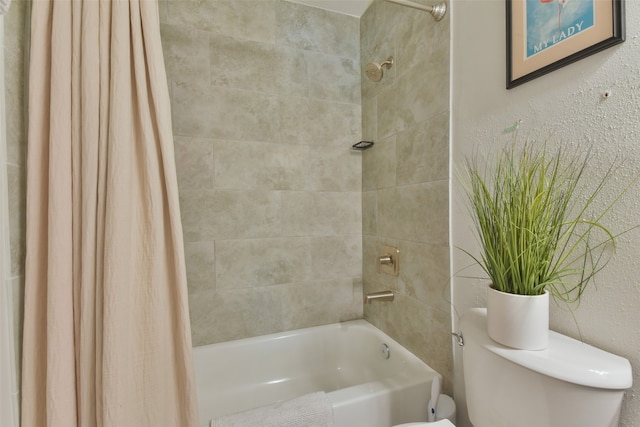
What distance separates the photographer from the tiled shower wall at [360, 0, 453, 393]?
1.11 meters

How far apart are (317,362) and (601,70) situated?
5.47ft

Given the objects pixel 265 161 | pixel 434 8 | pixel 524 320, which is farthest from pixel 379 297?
pixel 434 8

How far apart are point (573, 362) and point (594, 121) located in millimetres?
528

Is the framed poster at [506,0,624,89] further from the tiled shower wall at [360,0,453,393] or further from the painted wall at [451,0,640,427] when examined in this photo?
the tiled shower wall at [360,0,453,393]

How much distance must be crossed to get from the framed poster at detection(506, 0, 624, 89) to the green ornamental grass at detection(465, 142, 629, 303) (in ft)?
0.75

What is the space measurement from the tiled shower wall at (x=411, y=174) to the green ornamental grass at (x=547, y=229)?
40 centimetres

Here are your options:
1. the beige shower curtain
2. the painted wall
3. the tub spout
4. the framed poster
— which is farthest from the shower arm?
the tub spout

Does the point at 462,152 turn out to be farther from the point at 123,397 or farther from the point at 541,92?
the point at 123,397

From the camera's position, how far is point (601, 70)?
0.63m

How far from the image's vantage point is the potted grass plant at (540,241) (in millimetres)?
607

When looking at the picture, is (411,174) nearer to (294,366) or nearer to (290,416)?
(290,416)

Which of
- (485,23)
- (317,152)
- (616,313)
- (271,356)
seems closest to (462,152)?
(485,23)

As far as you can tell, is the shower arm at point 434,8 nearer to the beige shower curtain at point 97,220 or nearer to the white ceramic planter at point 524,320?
the beige shower curtain at point 97,220

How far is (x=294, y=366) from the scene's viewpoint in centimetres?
159
